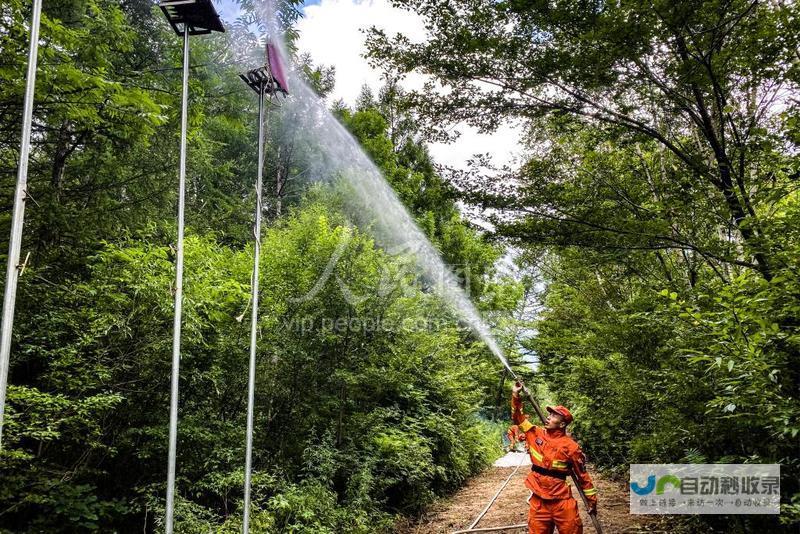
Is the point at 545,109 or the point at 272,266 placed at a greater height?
the point at 545,109

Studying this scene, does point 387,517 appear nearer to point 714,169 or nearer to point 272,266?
point 272,266

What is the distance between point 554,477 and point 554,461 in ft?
0.62

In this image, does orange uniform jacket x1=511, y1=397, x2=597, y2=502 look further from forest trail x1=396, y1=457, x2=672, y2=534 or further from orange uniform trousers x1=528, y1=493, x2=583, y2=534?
forest trail x1=396, y1=457, x2=672, y2=534

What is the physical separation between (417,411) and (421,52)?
27.6ft

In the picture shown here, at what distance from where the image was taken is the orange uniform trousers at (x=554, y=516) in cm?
496

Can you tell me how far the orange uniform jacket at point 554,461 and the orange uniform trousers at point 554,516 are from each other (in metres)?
0.07

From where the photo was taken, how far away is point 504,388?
86.1ft

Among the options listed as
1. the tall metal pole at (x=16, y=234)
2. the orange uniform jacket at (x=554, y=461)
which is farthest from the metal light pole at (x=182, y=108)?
the orange uniform jacket at (x=554, y=461)

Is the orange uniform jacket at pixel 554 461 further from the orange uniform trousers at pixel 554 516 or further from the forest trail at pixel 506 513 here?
the forest trail at pixel 506 513

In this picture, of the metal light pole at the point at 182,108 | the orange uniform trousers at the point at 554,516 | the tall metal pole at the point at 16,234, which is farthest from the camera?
the orange uniform trousers at the point at 554,516

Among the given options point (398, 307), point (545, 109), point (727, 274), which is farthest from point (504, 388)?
point (545, 109)

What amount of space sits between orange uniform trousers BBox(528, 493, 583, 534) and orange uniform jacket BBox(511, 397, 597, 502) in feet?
0.24

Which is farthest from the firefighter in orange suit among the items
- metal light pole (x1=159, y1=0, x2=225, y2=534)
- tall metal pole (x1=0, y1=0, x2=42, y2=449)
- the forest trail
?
tall metal pole (x1=0, y1=0, x2=42, y2=449)

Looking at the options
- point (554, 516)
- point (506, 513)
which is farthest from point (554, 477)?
point (506, 513)
